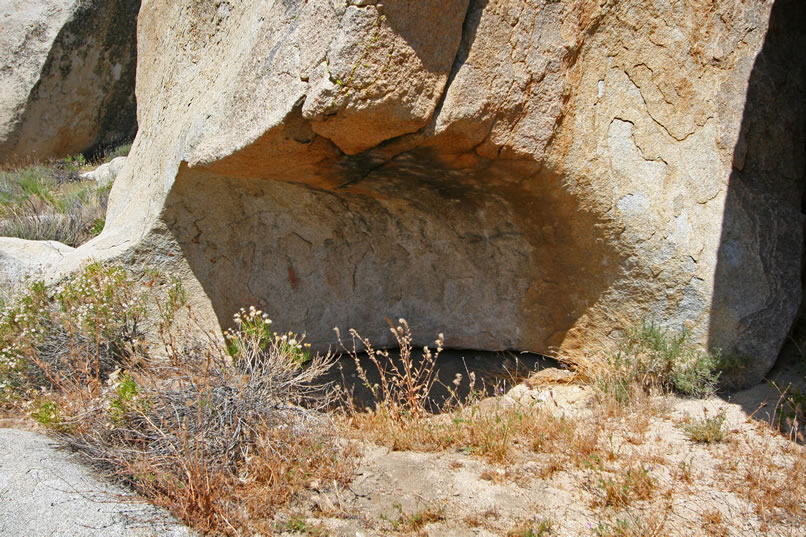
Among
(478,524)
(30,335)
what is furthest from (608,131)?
(30,335)

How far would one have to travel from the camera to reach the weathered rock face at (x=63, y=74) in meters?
9.22

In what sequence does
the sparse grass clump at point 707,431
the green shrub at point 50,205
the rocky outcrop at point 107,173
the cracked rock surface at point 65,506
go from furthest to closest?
the rocky outcrop at point 107,173 → the green shrub at point 50,205 → the sparse grass clump at point 707,431 → the cracked rock surface at point 65,506

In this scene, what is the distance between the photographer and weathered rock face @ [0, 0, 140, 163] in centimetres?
922

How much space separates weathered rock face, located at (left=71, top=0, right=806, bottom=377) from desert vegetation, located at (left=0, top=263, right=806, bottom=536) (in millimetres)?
466

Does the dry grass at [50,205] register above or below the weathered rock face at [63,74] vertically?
below

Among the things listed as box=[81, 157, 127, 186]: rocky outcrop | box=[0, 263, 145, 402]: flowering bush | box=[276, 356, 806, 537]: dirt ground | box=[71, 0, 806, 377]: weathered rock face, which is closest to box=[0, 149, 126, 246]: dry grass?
box=[81, 157, 127, 186]: rocky outcrop

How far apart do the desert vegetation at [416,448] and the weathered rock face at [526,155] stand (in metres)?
0.47

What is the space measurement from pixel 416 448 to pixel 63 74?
30.2ft

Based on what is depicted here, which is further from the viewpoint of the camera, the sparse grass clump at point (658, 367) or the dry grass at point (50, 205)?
the dry grass at point (50, 205)

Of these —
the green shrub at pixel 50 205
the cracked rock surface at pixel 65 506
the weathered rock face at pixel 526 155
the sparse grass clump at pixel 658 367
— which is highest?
the weathered rock face at pixel 526 155

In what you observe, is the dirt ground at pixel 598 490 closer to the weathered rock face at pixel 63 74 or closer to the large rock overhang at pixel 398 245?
the large rock overhang at pixel 398 245

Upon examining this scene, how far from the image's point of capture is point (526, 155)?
3400 mm

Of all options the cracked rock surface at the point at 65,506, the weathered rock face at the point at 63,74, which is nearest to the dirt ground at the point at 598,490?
the cracked rock surface at the point at 65,506

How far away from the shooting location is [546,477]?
2648 millimetres
